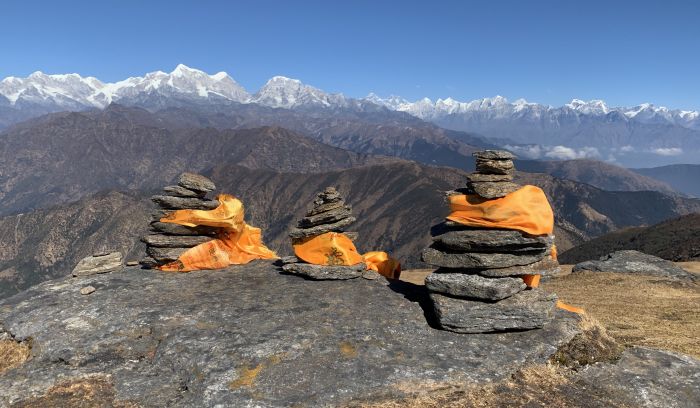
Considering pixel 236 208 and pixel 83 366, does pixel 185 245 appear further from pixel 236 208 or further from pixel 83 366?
pixel 83 366

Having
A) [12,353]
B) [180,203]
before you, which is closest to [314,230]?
[180,203]

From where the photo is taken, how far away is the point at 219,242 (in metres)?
25.0

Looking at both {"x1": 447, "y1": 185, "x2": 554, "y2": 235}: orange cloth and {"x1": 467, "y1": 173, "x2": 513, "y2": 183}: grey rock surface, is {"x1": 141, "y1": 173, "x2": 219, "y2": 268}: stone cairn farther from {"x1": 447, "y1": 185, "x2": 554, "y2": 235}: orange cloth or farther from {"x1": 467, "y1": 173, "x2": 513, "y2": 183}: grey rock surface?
{"x1": 467, "y1": 173, "x2": 513, "y2": 183}: grey rock surface

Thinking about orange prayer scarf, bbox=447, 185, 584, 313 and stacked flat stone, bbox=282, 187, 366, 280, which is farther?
stacked flat stone, bbox=282, 187, 366, 280

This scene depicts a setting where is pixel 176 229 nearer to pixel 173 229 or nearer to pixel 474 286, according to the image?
pixel 173 229

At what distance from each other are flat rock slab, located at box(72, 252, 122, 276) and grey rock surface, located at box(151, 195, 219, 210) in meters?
4.22

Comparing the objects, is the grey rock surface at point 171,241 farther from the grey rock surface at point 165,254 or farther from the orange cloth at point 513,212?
the orange cloth at point 513,212

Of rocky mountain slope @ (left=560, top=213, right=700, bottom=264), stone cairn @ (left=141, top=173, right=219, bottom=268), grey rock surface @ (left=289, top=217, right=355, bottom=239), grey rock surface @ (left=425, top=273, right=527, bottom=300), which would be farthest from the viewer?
rocky mountain slope @ (left=560, top=213, right=700, bottom=264)

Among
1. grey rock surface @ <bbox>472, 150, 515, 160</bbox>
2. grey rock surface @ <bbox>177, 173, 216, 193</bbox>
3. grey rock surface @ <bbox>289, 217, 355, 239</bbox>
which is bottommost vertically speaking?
grey rock surface @ <bbox>289, 217, 355, 239</bbox>

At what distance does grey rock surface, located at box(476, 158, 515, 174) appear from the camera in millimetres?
17844

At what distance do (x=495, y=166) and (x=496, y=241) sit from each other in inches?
130

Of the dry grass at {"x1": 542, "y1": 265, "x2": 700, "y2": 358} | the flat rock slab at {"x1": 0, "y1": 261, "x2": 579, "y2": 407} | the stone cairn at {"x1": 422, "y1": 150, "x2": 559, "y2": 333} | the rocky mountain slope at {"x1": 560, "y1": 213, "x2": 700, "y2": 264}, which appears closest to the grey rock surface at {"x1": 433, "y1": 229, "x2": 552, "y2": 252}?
the stone cairn at {"x1": 422, "y1": 150, "x2": 559, "y2": 333}

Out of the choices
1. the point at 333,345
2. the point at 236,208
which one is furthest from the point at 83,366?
the point at 236,208

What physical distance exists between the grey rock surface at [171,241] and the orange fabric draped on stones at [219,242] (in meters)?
0.55
